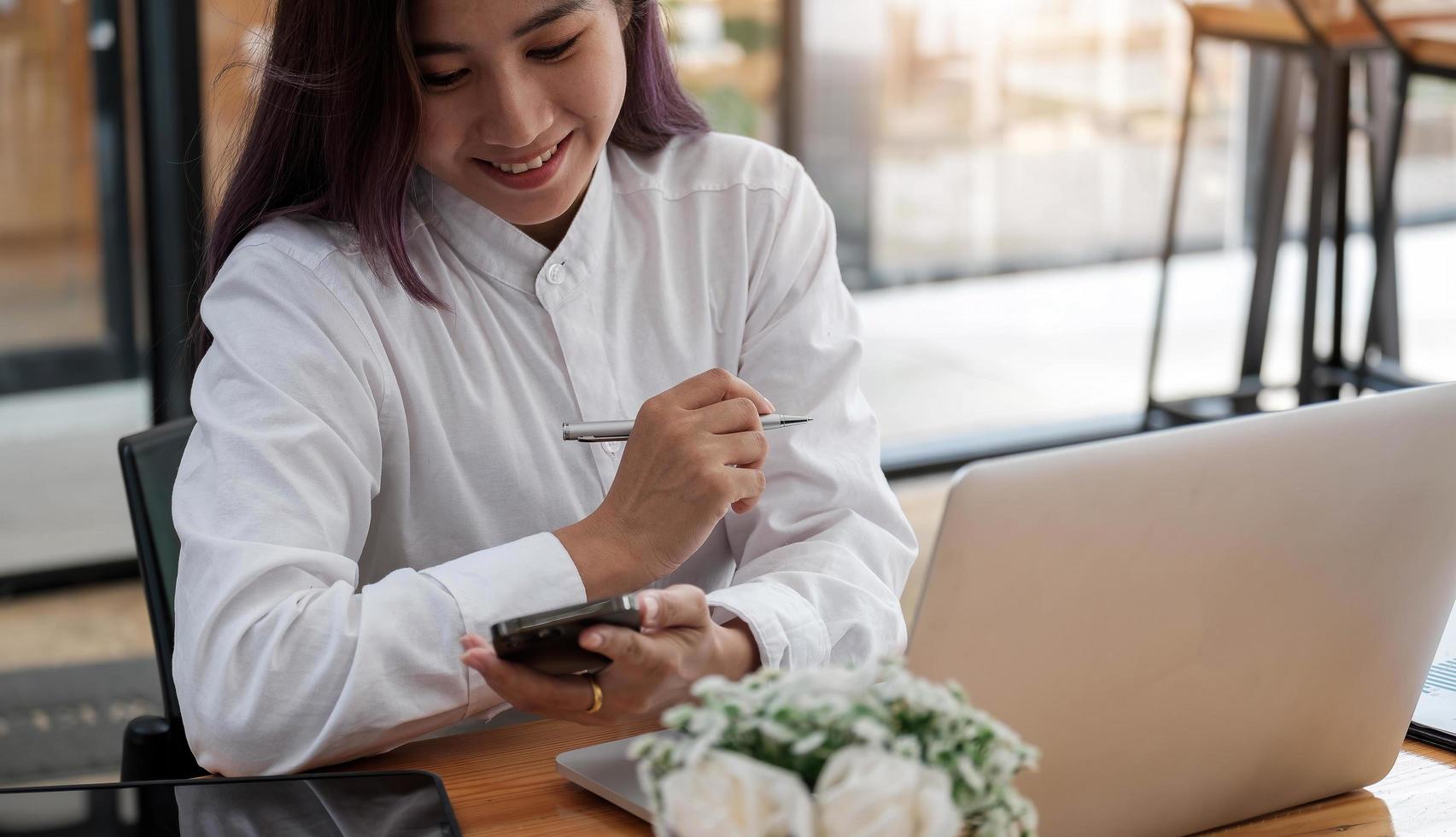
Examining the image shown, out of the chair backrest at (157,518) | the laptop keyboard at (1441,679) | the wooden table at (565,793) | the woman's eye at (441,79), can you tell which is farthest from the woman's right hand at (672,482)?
the laptop keyboard at (1441,679)

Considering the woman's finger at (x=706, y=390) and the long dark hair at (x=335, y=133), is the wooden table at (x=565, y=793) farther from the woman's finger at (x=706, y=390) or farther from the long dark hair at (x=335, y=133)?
the long dark hair at (x=335, y=133)

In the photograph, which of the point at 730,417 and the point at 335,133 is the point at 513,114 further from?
the point at 730,417

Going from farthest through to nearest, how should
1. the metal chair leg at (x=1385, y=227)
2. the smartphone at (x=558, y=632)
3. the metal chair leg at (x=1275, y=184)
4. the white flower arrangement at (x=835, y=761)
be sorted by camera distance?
the metal chair leg at (x=1275, y=184)
the metal chair leg at (x=1385, y=227)
the smartphone at (x=558, y=632)
the white flower arrangement at (x=835, y=761)

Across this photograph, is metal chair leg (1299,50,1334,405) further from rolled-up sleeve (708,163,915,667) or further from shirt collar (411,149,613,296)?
shirt collar (411,149,613,296)

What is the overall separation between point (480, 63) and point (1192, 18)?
2.76 metres

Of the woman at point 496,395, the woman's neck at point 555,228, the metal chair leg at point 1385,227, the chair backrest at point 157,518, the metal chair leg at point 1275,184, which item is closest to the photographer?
the woman at point 496,395

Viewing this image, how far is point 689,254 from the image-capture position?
1555 millimetres

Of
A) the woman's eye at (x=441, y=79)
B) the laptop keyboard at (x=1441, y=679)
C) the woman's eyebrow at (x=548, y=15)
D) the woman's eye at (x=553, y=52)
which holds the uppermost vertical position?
the woman's eyebrow at (x=548, y=15)

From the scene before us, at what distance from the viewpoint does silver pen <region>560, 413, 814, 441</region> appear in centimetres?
129

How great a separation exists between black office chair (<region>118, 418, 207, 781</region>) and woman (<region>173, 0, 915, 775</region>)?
166mm

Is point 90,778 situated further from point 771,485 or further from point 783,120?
point 783,120

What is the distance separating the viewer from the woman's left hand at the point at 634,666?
991 millimetres

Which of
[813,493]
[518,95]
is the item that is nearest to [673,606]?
[813,493]

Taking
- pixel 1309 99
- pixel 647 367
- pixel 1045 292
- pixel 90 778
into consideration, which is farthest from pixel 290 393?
pixel 1309 99
